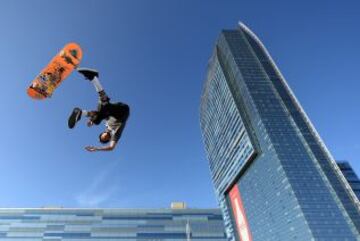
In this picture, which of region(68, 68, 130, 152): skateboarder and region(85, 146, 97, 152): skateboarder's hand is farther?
region(85, 146, 97, 152): skateboarder's hand

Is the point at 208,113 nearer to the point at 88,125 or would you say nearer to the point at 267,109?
the point at 267,109

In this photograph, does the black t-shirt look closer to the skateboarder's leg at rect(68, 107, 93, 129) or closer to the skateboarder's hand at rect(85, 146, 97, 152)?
the skateboarder's leg at rect(68, 107, 93, 129)

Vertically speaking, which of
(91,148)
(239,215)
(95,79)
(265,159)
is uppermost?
(265,159)

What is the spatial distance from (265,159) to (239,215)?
1186 inches

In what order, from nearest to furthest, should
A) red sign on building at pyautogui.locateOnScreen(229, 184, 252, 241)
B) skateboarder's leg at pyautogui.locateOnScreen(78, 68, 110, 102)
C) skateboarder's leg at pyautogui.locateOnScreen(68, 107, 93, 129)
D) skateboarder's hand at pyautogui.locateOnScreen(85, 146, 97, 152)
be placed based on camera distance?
skateboarder's leg at pyautogui.locateOnScreen(78, 68, 110, 102) < skateboarder's leg at pyautogui.locateOnScreen(68, 107, 93, 129) < skateboarder's hand at pyautogui.locateOnScreen(85, 146, 97, 152) < red sign on building at pyautogui.locateOnScreen(229, 184, 252, 241)

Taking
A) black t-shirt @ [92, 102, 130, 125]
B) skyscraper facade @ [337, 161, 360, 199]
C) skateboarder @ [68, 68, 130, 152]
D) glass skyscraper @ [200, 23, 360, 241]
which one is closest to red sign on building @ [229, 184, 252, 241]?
glass skyscraper @ [200, 23, 360, 241]

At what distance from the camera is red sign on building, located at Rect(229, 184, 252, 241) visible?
368 ft

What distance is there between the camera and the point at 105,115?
9.90 meters

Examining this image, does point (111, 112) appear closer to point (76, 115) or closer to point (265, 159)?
point (76, 115)

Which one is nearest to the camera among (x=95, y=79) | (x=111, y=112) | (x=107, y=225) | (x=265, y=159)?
(x=95, y=79)

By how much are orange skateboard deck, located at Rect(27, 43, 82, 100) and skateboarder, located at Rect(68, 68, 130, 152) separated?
8.07 feet

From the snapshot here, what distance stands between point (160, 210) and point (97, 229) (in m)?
27.4

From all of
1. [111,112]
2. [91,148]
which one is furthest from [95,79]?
[91,148]

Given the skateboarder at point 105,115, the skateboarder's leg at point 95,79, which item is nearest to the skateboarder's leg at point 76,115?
the skateboarder at point 105,115
